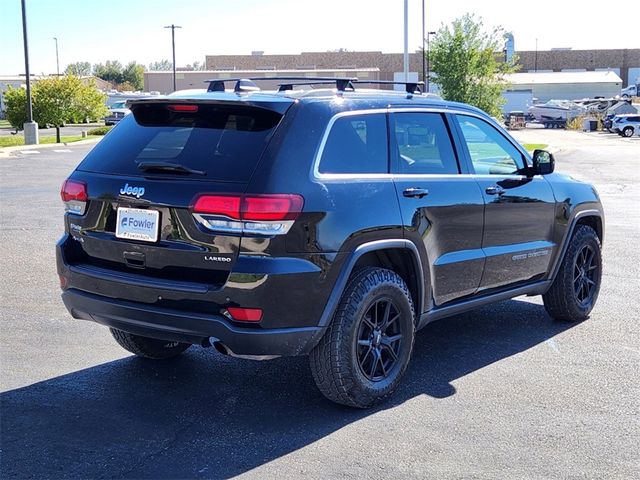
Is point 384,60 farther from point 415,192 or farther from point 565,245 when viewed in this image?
point 415,192

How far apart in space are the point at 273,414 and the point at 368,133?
5.85 feet

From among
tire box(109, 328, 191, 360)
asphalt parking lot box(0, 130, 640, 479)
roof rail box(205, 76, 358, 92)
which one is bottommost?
asphalt parking lot box(0, 130, 640, 479)

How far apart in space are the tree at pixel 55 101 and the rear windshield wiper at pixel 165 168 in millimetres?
35410

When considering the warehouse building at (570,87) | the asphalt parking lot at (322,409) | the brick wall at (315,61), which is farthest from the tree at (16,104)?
the warehouse building at (570,87)

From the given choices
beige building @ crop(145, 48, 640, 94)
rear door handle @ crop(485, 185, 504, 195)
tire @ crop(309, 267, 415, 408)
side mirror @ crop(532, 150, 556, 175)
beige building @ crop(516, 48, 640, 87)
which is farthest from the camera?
beige building @ crop(516, 48, 640, 87)

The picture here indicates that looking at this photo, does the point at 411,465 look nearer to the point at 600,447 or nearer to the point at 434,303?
the point at 600,447

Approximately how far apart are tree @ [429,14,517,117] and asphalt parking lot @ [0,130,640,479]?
1155 inches

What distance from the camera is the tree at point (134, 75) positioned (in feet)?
416

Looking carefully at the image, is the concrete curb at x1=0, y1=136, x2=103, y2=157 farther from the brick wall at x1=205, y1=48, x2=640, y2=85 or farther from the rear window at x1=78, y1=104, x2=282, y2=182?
the brick wall at x1=205, y1=48, x2=640, y2=85

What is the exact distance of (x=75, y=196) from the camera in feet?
16.4

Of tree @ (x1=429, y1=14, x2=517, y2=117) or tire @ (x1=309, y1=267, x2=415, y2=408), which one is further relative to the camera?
tree @ (x1=429, y1=14, x2=517, y2=117)

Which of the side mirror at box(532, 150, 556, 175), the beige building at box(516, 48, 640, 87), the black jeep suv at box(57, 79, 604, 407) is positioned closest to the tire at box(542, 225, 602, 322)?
the side mirror at box(532, 150, 556, 175)

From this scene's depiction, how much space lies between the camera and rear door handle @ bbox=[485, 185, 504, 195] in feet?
19.4

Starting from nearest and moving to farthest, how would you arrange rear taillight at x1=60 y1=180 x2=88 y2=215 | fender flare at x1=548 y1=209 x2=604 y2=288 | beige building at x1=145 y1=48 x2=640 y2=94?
rear taillight at x1=60 y1=180 x2=88 y2=215 < fender flare at x1=548 y1=209 x2=604 y2=288 < beige building at x1=145 y1=48 x2=640 y2=94
